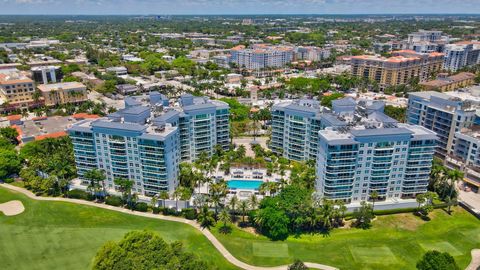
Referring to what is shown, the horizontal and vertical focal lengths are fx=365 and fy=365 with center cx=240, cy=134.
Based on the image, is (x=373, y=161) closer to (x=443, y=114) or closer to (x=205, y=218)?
(x=205, y=218)

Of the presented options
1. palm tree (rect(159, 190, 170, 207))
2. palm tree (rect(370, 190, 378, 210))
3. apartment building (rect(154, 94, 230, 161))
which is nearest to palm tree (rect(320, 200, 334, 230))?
palm tree (rect(370, 190, 378, 210))

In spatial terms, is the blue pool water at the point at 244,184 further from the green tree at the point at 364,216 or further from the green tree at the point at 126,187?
the green tree at the point at 364,216

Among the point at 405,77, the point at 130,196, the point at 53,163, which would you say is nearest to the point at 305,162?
the point at 130,196

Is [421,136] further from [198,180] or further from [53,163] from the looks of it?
[53,163]

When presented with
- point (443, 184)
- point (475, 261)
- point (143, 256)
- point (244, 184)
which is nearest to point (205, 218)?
point (244, 184)

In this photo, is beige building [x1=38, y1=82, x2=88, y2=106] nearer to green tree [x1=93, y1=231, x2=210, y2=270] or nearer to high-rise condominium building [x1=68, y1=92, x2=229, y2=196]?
high-rise condominium building [x1=68, y1=92, x2=229, y2=196]

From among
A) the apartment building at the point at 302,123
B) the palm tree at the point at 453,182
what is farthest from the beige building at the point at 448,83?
the palm tree at the point at 453,182
